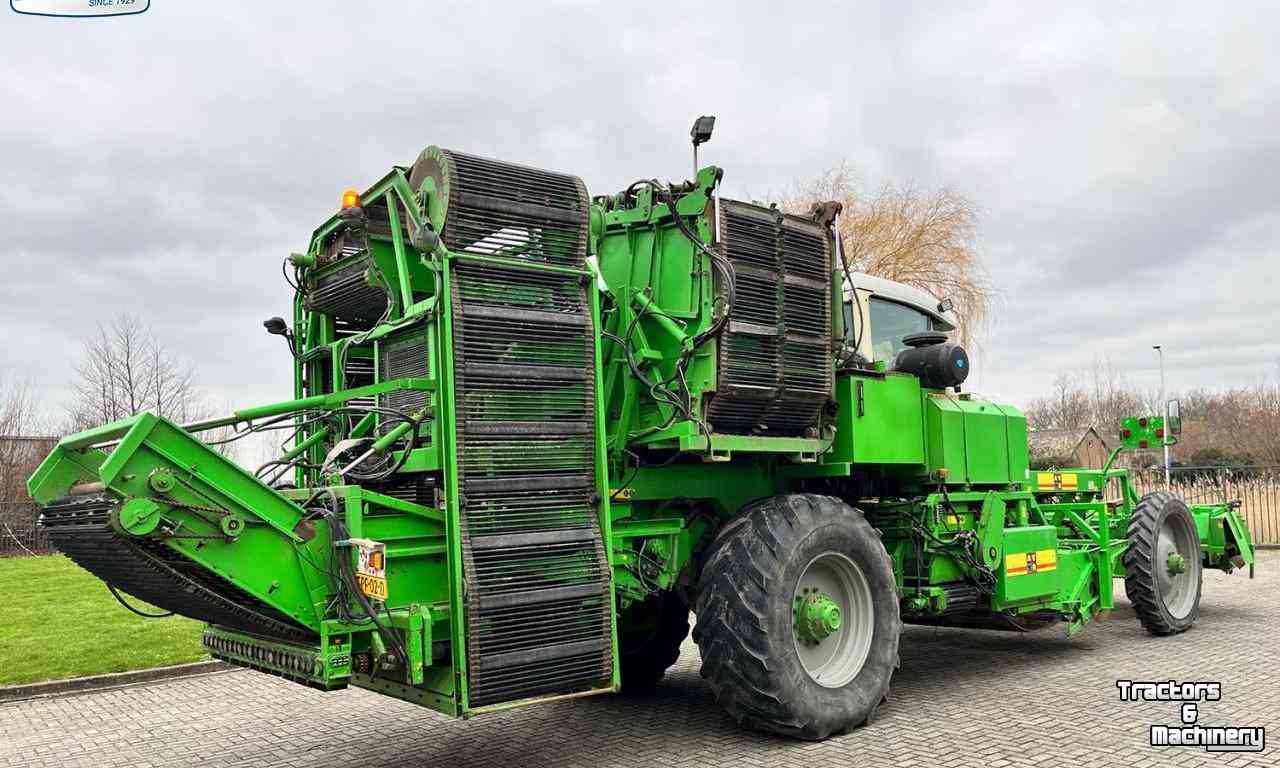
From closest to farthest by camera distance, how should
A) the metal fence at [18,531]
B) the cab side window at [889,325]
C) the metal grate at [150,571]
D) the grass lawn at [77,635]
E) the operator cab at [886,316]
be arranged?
the metal grate at [150,571] < the operator cab at [886,316] < the cab side window at [889,325] < the grass lawn at [77,635] < the metal fence at [18,531]

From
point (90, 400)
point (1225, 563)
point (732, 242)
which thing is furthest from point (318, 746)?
point (90, 400)

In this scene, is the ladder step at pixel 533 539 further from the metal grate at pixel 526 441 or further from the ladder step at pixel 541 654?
the ladder step at pixel 541 654

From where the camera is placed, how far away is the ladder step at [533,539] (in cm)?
518

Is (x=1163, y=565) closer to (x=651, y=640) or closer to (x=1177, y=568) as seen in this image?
(x=1177, y=568)

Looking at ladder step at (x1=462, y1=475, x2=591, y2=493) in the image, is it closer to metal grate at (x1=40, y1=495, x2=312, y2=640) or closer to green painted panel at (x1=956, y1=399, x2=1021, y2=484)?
metal grate at (x1=40, y1=495, x2=312, y2=640)

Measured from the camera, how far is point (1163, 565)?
9.84 meters

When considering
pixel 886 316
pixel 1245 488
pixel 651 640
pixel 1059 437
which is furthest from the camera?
pixel 1059 437

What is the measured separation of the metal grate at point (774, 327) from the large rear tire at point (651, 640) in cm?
187

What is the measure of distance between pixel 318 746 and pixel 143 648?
453 cm

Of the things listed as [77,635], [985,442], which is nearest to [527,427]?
[985,442]

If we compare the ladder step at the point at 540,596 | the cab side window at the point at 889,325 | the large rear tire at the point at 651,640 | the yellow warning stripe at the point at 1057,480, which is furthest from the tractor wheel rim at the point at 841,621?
the yellow warning stripe at the point at 1057,480

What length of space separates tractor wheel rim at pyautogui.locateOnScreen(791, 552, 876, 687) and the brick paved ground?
41 cm

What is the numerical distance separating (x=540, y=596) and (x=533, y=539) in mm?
291

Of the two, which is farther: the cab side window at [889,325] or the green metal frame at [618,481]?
the cab side window at [889,325]
